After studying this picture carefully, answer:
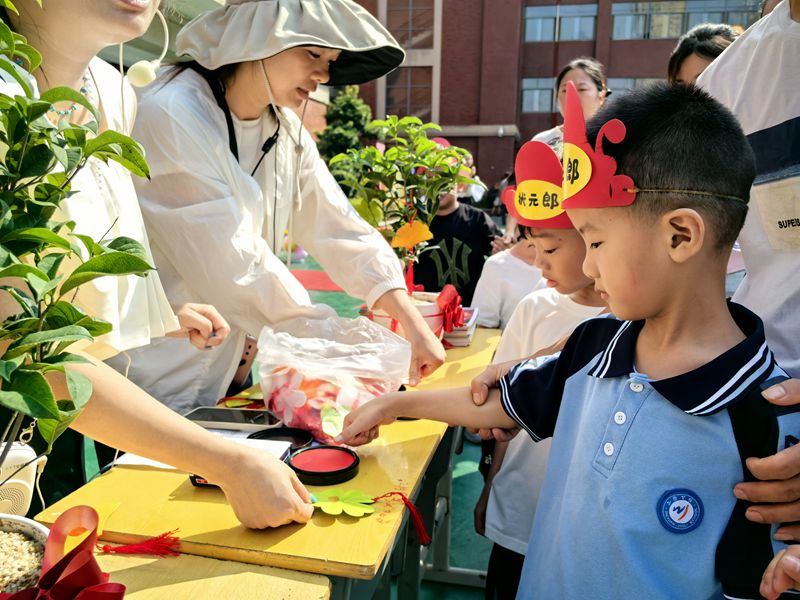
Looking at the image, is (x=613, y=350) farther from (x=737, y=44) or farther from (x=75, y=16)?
(x=75, y=16)

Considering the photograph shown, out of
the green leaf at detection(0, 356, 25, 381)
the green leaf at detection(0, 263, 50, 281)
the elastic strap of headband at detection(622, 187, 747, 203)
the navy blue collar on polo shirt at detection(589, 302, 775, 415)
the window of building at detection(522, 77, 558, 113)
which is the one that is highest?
the green leaf at detection(0, 263, 50, 281)

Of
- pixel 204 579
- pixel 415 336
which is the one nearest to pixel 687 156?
pixel 204 579

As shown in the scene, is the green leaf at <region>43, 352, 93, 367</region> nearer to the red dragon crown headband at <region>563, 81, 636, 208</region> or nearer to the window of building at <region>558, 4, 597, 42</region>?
the red dragon crown headband at <region>563, 81, 636, 208</region>

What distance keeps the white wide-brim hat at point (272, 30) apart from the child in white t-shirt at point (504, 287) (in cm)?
162

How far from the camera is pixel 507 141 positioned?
2508 centimetres

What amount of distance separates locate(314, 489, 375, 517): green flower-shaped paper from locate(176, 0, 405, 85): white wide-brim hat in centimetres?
116

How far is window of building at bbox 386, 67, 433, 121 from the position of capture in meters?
26.0

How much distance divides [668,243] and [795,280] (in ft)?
1.17

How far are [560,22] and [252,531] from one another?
2878cm

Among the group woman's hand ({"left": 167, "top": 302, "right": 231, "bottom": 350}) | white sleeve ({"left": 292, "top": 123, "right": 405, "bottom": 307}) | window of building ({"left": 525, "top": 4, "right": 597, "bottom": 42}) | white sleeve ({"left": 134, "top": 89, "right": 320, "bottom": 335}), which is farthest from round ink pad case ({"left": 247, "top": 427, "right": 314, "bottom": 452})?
window of building ({"left": 525, "top": 4, "right": 597, "bottom": 42})

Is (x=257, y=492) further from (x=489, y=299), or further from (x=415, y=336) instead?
(x=489, y=299)

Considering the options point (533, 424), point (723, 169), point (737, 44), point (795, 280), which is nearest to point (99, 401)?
point (533, 424)

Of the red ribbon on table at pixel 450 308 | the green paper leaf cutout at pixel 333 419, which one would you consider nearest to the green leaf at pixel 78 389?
the green paper leaf cutout at pixel 333 419

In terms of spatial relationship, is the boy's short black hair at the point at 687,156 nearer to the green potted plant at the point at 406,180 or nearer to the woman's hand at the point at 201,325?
the woman's hand at the point at 201,325
